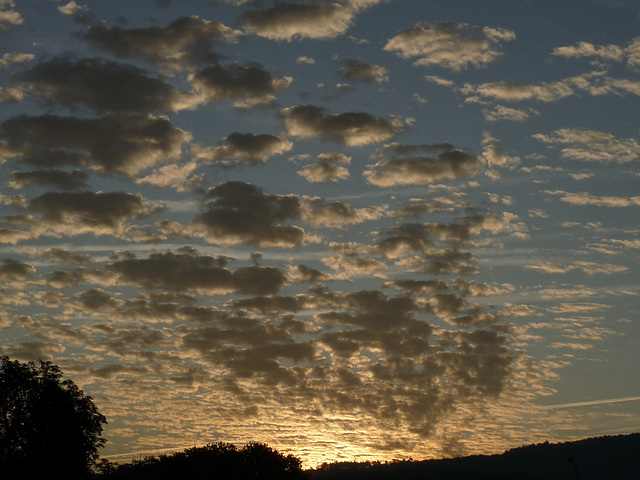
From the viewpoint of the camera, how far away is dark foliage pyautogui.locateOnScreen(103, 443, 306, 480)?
114 metres

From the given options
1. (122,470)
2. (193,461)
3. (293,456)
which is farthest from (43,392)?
(293,456)

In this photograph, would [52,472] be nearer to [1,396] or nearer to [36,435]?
[36,435]

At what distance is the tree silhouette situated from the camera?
7981 centimetres

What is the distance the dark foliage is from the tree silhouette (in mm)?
30999

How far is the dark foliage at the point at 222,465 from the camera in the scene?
114 metres

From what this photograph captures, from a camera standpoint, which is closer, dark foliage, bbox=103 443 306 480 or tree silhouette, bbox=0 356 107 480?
tree silhouette, bbox=0 356 107 480

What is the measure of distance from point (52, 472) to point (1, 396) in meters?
10.2

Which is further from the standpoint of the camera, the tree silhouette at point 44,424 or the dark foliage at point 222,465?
the dark foliage at point 222,465

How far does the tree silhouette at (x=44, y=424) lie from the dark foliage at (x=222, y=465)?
3100cm

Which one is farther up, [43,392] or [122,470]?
[43,392]

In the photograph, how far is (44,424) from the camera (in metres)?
80.8

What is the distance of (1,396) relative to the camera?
3223 inches

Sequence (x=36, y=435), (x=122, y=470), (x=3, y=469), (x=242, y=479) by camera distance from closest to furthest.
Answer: (x=3, y=469), (x=36, y=435), (x=122, y=470), (x=242, y=479)

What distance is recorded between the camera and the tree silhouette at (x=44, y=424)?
79.8m
